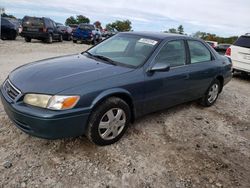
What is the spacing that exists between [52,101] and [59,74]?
549 millimetres

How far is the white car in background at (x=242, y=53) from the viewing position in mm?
9125

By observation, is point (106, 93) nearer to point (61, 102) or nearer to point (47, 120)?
point (61, 102)

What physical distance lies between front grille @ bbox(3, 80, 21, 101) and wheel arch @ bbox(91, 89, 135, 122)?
0.93 m

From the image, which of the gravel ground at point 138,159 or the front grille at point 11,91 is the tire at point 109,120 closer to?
the gravel ground at point 138,159

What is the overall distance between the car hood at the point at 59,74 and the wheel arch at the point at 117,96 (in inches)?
9.0

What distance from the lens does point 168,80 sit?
4.14m

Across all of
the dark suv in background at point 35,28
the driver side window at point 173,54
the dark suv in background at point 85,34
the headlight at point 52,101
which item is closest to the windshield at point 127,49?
the driver side window at point 173,54

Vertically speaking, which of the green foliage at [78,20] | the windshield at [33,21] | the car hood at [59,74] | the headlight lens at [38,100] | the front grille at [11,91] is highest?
the car hood at [59,74]

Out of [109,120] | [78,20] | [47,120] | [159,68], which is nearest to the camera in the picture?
[47,120]

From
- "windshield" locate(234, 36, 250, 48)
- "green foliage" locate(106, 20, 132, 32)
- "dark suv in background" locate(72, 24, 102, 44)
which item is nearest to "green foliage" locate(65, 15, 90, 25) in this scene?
"green foliage" locate(106, 20, 132, 32)

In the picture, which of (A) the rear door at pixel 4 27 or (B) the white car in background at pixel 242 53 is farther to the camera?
(A) the rear door at pixel 4 27

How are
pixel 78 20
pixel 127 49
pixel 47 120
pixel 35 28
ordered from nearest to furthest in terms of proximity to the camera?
pixel 47 120
pixel 127 49
pixel 35 28
pixel 78 20

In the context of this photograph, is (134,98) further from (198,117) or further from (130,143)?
(198,117)

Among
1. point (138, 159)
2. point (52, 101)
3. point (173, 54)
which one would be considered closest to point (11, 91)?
point (52, 101)
